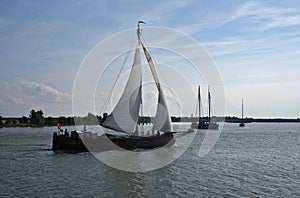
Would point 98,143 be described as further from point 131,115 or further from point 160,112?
point 160,112

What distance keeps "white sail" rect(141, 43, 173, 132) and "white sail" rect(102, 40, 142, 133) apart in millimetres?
4429

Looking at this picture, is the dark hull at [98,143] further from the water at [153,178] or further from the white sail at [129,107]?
the water at [153,178]

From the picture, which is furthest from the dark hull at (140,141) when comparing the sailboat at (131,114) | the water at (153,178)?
the water at (153,178)

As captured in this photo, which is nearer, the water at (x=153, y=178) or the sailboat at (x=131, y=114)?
the water at (x=153, y=178)

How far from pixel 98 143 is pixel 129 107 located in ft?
20.1

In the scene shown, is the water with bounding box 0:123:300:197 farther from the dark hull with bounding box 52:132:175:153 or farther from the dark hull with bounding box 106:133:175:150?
the dark hull with bounding box 106:133:175:150

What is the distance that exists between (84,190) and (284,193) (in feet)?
44.6

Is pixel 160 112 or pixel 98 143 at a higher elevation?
pixel 160 112

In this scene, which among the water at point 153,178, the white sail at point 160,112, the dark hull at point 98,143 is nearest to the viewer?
the water at point 153,178

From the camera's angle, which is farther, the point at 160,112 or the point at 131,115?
the point at 160,112

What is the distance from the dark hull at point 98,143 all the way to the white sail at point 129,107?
1.68 m

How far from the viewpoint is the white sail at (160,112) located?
189ft

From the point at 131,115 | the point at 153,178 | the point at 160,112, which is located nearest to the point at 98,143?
the point at 131,115

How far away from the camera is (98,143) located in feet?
175
